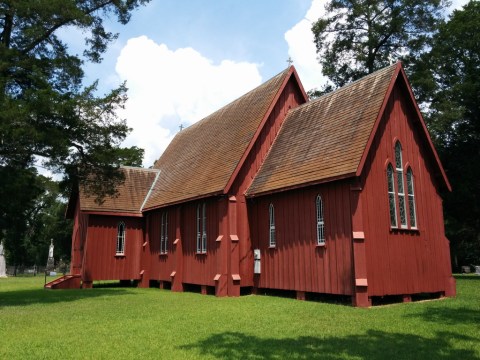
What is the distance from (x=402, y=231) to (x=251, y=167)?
7957 millimetres

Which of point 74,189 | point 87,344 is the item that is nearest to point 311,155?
point 87,344

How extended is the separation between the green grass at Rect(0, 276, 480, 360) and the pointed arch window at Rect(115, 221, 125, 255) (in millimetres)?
12493

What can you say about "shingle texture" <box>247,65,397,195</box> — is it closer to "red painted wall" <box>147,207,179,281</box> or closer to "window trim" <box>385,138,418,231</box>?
"window trim" <box>385,138,418,231</box>

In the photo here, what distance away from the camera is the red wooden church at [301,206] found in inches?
629

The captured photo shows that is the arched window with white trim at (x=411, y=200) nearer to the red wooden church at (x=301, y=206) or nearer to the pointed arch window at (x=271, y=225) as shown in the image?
the red wooden church at (x=301, y=206)

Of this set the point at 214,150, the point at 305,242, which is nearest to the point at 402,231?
the point at 305,242

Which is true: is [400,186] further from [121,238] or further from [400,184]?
[121,238]

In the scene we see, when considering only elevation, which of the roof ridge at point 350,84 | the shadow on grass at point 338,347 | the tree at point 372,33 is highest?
the tree at point 372,33

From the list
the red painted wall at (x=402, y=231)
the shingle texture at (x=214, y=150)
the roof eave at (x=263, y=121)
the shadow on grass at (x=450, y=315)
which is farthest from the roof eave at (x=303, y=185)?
the shadow on grass at (x=450, y=315)

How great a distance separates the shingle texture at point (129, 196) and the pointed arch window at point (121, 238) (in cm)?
113

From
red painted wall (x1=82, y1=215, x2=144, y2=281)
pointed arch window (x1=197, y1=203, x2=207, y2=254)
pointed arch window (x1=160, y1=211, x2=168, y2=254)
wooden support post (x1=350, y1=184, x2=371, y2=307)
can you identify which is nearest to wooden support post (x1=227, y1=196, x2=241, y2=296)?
pointed arch window (x1=197, y1=203, x2=207, y2=254)

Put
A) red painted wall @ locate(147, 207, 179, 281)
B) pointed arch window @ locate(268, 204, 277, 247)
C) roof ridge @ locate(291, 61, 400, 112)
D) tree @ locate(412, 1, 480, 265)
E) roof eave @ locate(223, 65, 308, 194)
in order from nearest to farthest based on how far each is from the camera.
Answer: roof ridge @ locate(291, 61, 400, 112)
pointed arch window @ locate(268, 204, 277, 247)
roof eave @ locate(223, 65, 308, 194)
red painted wall @ locate(147, 207, 179, 281)
tree @ locate(412, 1, 480, 265)

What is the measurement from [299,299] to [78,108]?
11.7 meters

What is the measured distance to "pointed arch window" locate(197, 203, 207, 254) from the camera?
2261 cm
